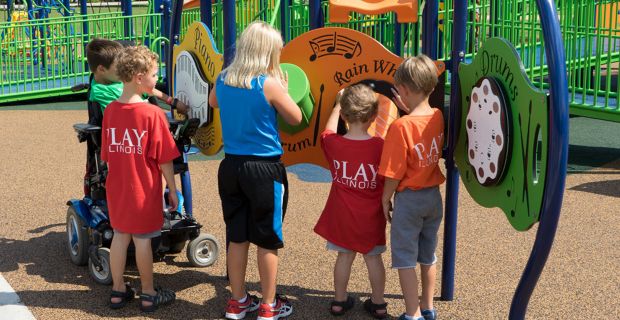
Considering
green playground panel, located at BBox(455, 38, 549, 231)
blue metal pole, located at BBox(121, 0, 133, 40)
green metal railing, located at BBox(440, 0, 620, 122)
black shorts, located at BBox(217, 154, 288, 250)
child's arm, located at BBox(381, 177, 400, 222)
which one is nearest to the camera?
green playground panel, located at BBox(455, 38, 549, 231)

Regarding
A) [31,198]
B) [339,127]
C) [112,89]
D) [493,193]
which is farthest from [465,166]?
[31,198]

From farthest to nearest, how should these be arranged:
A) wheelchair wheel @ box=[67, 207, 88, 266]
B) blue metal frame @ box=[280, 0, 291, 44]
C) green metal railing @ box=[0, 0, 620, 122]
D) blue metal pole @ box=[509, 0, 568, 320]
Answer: blue metal frame @ box=[280, 0, 291, 44] < green metal railing @ box=[0, 0, 620, 122] < wheelchair wheel @ box=[67, 207, 88, 266] < blue metal pole @ box=[509, 0, 568, 320]

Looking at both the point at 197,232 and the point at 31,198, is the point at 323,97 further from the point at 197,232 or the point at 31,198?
the point at 31,198

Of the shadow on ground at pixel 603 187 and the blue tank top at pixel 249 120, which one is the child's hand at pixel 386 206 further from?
the shadow on ground at pixel 603 187

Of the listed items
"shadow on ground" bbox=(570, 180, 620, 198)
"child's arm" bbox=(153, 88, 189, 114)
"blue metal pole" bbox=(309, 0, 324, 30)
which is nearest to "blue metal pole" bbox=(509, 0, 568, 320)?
"child's arm" bbox=(153, 88, 189, 114)

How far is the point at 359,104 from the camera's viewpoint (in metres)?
4.22

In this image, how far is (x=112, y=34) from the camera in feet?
42.3

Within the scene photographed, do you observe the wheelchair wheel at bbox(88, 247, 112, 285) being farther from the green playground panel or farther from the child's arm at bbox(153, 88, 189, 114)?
the green playground panel

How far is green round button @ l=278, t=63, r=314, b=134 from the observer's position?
4637mm

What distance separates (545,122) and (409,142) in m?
0.72

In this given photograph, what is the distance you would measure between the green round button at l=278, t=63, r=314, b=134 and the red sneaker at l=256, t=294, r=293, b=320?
36.7 inches

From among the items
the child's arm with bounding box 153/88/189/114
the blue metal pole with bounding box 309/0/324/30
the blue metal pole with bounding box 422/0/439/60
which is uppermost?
the blue metal pole with bounding box 309/0/324/30

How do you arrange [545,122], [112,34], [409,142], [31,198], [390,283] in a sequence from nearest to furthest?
[545,122] → [409,142] → [390,283] → [31,198] → [112,34]

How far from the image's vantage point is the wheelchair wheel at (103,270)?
4.96 m
